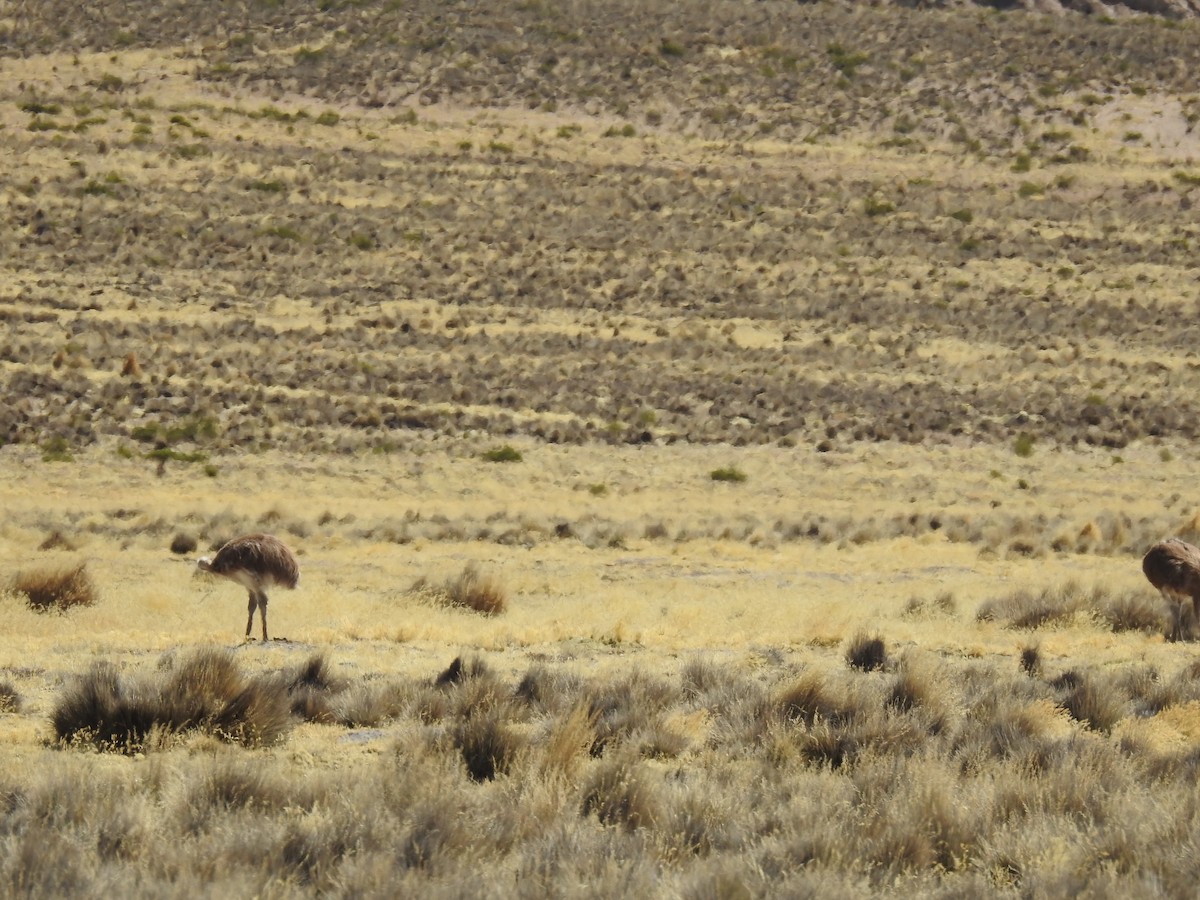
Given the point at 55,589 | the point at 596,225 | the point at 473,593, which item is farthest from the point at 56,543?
the point at 596,225

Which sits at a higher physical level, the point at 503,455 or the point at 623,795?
the point at 623,795

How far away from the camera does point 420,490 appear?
32812 mm

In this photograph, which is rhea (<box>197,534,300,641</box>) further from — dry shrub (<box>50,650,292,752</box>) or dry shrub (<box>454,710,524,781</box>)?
dry shrub (<box>454,710,524,781</box>)

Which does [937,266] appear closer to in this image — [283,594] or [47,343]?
[47,343]

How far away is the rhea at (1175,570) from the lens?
46.9 ft

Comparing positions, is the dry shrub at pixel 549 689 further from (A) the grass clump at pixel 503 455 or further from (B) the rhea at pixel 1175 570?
(A) the grass clump at pixel 503 455

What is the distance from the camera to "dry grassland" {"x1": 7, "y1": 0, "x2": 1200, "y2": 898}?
760cm

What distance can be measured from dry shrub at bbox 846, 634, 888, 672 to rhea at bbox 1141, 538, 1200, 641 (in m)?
3.08

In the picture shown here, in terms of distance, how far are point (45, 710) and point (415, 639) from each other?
14.5 feet

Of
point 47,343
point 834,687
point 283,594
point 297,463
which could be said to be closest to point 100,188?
point 47,343

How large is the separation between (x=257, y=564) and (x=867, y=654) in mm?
5462

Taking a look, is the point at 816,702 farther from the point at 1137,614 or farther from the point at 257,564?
the point at 1137,614

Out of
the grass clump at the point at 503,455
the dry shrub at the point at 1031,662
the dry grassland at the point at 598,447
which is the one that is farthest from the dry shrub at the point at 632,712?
the grass clump at the point at 503,455

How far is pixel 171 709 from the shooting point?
30.7 feet
